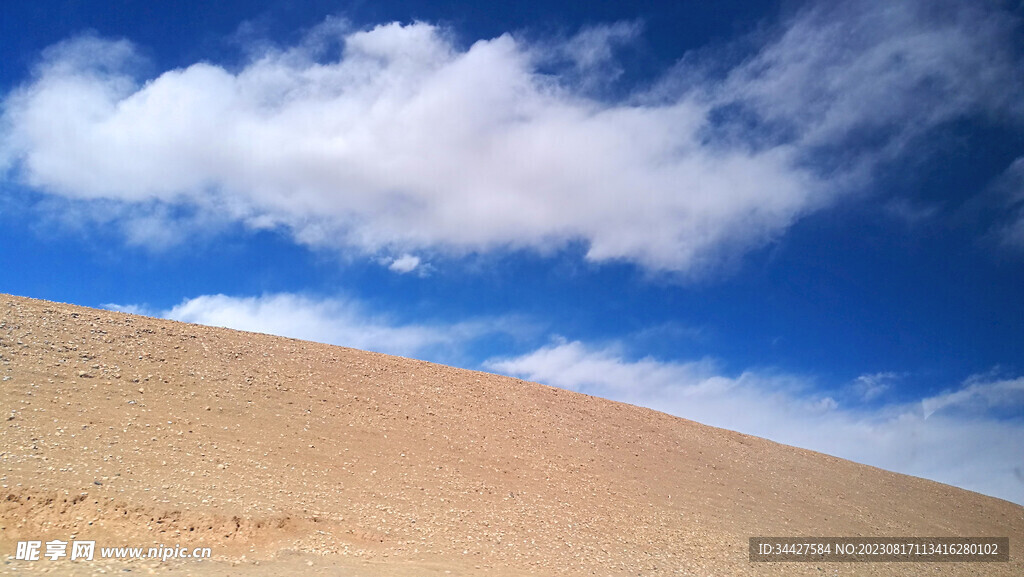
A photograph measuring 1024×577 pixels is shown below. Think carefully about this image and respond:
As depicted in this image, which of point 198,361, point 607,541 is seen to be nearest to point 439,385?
point 198,361

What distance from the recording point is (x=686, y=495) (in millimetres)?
23953

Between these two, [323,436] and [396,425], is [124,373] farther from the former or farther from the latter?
[396,425]

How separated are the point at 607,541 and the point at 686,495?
6.76 metres

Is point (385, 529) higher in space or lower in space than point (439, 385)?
lower

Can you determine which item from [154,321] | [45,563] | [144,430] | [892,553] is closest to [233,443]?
[144,430]

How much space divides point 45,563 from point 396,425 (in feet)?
39.4

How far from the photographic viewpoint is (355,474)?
18734 millimetres

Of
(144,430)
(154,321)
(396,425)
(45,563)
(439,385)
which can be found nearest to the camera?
(45,563)

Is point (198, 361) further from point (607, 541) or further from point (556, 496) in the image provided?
point (607, 541)

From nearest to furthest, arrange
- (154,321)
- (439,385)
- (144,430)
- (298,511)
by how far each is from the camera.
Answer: (298,511)
(144,430)
(154,321)
(439,385)

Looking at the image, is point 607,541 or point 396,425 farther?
point 396,425

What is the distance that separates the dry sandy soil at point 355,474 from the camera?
14383 mm

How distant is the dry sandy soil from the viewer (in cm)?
1438

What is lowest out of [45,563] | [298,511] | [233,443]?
[45,563]
